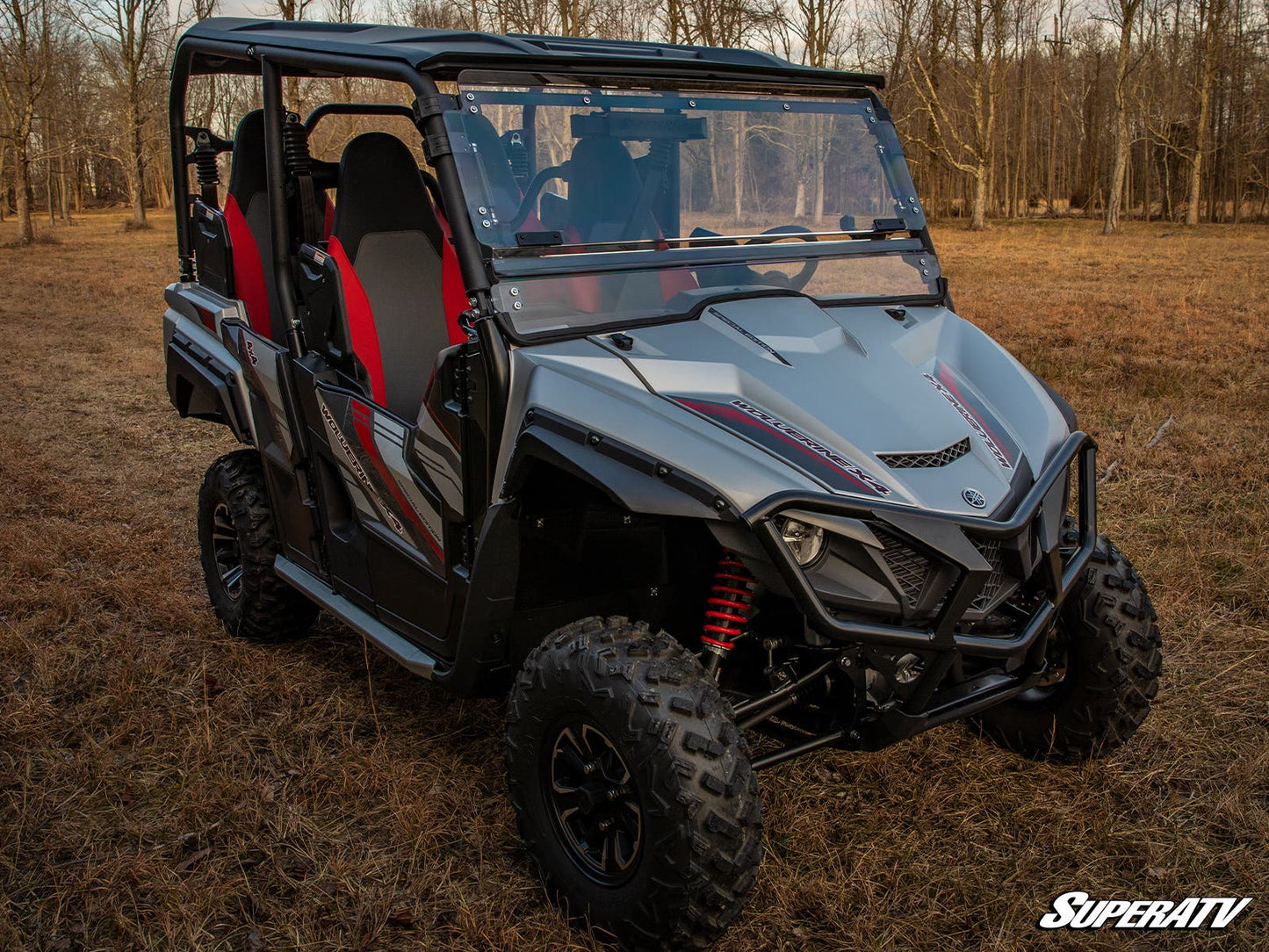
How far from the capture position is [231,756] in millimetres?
3521

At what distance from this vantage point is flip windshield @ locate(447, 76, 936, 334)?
288 cm

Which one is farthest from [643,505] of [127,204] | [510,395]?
[127,204]

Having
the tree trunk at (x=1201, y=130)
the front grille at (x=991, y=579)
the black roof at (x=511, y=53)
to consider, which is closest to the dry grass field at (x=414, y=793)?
the front grille at (x=991, y=579)

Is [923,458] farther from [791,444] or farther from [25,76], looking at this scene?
[25,76]

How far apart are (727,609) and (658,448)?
18.3 inches

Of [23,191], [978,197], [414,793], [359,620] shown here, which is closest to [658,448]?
[414,793]

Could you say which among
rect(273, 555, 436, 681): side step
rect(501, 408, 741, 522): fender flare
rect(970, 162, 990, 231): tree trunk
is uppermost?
rect(970, 162, 990, 231): tree trunk

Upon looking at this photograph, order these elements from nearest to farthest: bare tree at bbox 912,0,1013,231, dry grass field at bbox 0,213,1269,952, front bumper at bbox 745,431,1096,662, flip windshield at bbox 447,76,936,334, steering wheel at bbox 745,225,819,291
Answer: front bumper at bbox 745,431,1096,662, dry grass field at bbox 0,213,1269,952, flip windshield at bbox 447,76,936,334, steering wheel at bbox 745,225,819,291, bare tree at bbox 912,0,1013,231

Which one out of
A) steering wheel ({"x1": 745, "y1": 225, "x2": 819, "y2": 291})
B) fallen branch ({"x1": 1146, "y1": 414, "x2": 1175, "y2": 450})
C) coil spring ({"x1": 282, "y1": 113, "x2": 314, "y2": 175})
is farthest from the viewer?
fallen branch ({"x1": 1146, "y1": 414, "x2": 1175, "y2": 450})

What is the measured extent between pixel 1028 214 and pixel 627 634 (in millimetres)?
43320

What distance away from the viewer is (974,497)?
97.5 inches

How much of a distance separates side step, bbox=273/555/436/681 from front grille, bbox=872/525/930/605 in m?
1.39

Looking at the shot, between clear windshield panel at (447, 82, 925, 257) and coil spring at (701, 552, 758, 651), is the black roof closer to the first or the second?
clear windshield panel at (447, 82, 925, 257)

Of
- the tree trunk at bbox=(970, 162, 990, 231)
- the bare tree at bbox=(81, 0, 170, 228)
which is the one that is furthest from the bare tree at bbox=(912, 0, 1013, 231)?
the bare tree at bbox=(81, 0, 170, 228)
